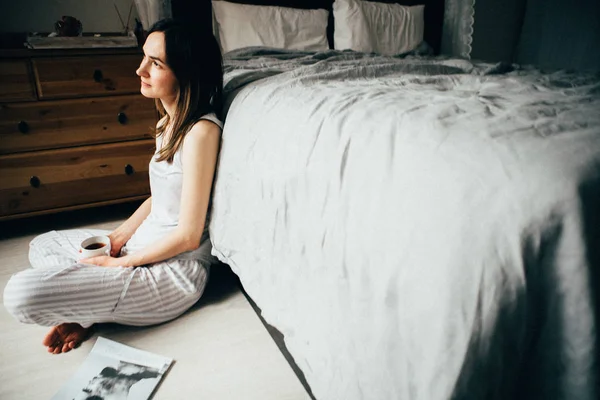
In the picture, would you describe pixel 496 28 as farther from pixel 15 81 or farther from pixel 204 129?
pixel 15 81

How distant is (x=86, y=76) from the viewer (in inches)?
59.2

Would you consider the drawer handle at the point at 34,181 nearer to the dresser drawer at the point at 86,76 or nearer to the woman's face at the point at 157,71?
the dresser drawer at the point at 86,76

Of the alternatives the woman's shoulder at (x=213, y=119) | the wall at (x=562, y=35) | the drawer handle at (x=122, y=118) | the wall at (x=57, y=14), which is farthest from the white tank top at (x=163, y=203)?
the wall at (x=562, y=35)

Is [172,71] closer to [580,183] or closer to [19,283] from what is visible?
[19,283]

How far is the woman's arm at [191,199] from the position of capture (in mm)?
1013

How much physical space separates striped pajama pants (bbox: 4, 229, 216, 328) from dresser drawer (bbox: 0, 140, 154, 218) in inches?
17.5

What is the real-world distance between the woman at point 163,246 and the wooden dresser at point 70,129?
508mm

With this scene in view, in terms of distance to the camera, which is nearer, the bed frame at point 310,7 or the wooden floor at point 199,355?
the wooden floor at point 199,355

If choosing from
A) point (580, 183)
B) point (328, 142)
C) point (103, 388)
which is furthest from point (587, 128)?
point (103, 388)

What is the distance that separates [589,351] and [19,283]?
108 centimetres

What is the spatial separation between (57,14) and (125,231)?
1.24 metres

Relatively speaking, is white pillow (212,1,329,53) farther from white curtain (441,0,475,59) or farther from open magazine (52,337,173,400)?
open magazine (52,337,173,400)

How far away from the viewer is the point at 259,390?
0.89 metres

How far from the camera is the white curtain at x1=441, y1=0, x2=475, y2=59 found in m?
2.30
